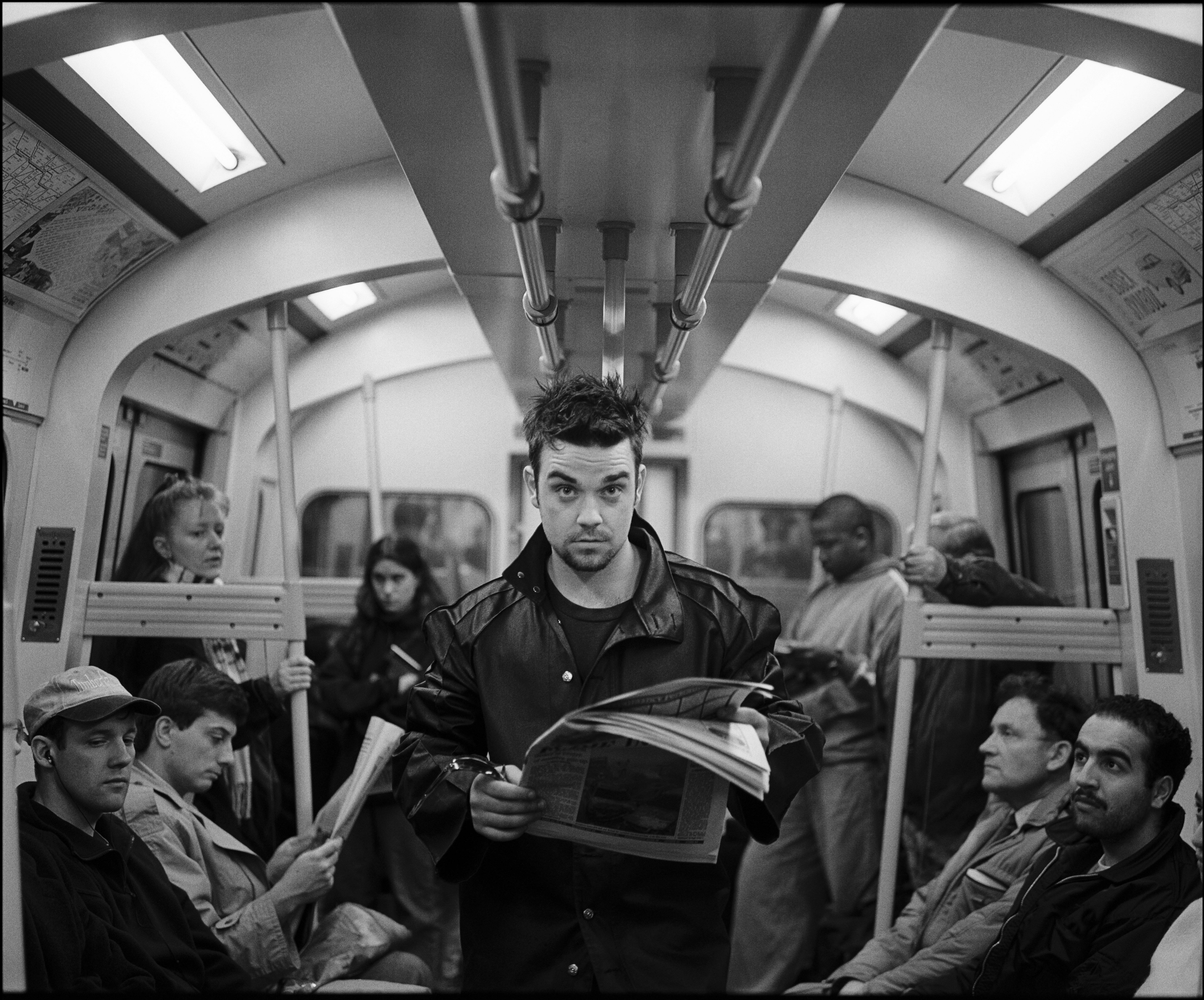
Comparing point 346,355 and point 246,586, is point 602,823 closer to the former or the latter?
point 246,586

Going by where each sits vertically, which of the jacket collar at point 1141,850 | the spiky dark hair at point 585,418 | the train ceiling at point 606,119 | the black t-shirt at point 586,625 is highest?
the train ceiling at point 606,119

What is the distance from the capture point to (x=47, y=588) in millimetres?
3398

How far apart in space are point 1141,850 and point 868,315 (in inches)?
141

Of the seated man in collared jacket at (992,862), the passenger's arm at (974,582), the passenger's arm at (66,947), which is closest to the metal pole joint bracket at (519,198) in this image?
the passenger's arm at (66,947)

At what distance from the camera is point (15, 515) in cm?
337

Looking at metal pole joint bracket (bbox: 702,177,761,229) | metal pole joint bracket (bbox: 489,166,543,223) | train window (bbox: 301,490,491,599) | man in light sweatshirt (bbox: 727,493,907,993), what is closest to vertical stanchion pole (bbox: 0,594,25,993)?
metal pole joint bracket (bbox: 489,166,543,223)

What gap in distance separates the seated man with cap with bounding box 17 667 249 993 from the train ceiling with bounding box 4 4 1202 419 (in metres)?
1.40

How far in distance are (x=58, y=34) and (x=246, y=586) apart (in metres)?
1.91

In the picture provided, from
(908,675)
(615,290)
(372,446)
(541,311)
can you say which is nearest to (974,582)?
(908,675)

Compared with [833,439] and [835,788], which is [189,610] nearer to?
[835,788]

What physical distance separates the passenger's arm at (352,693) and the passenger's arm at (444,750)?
2321 millimetres

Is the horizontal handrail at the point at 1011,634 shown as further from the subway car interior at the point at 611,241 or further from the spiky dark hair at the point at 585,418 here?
the spiky dark hair at the point at 585,418

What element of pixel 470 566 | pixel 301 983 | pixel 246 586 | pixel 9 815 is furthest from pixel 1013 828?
pixel 470 566

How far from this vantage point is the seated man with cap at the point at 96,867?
2305 millimetres
